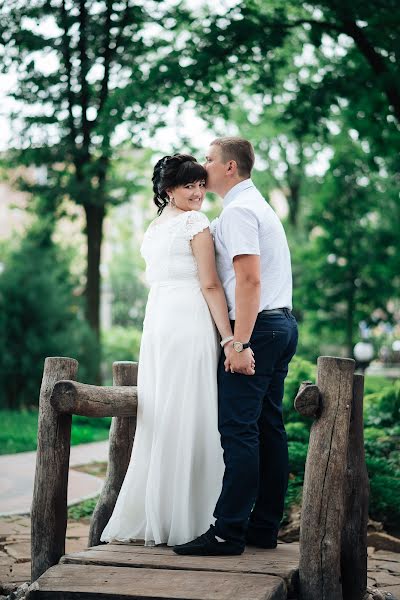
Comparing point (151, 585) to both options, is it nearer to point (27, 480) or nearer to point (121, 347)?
point (27, 480)

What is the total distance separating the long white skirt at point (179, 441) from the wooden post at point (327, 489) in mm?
646

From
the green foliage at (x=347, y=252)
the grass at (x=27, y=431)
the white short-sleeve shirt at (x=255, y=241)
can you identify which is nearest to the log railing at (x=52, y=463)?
the white short-sleeve shirt at (x=255, y=241)

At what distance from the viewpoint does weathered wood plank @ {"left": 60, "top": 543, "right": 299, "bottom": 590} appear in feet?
14.5

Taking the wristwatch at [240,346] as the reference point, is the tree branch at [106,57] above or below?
above

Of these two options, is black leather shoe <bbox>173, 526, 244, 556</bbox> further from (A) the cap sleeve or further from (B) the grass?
(B) the grass

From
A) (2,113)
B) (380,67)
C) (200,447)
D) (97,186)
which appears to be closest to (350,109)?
(380,67)

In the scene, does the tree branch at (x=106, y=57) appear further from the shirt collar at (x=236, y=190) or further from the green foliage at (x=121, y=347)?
the shirt collar at (x=236, y=190)

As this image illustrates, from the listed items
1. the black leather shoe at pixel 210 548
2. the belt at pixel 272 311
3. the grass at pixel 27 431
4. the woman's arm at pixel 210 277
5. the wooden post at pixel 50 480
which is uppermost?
the woman's arm at pixel 210 277

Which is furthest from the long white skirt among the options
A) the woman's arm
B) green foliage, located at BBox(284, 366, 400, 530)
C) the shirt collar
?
green foliage, located at BBox(284, 366, 400, 530)

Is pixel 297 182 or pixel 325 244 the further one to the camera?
pixel 297 182

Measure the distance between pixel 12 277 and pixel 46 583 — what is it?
38.8 feet

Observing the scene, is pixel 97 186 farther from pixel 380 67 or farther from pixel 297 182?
pixel 297 182

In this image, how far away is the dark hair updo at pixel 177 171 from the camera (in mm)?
4973

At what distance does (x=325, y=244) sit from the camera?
2369cm
